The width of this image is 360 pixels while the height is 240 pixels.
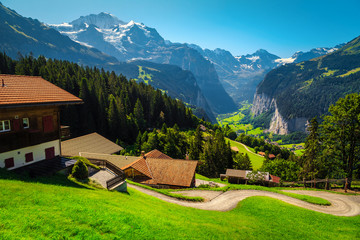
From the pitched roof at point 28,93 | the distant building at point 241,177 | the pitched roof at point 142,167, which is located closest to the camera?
the pitched roof at point 28,93

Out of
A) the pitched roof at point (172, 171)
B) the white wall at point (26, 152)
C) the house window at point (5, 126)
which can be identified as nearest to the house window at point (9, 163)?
the white wall at point (26, 152)

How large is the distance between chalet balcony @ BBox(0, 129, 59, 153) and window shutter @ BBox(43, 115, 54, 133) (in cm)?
45

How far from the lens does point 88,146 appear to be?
183 ft

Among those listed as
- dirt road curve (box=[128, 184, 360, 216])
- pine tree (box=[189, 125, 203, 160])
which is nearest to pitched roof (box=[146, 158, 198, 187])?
dirt road curve (box=[128, 184, 360, 216])

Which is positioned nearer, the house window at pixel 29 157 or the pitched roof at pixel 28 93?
the pitched roof at pixel 28 93

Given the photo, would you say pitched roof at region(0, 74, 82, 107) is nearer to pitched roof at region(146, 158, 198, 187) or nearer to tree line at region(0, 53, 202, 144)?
pitched roof at region(146, 158, 198, 187)

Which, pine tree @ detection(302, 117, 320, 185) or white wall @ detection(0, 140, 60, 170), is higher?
white wall @ detection(0, 140, 60, 170)

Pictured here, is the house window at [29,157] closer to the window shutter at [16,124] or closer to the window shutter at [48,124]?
the window shutter at [48,124]

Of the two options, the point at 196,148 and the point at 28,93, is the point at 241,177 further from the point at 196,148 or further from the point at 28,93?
the point at 28,93

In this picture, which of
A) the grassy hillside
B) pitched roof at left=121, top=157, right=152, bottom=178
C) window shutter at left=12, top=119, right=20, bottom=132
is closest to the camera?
the grassy hillside

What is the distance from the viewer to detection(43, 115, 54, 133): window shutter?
20423mm

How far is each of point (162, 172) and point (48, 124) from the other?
987 inches

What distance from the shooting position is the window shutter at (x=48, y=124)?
20423mm

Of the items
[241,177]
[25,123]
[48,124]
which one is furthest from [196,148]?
[25,123]
